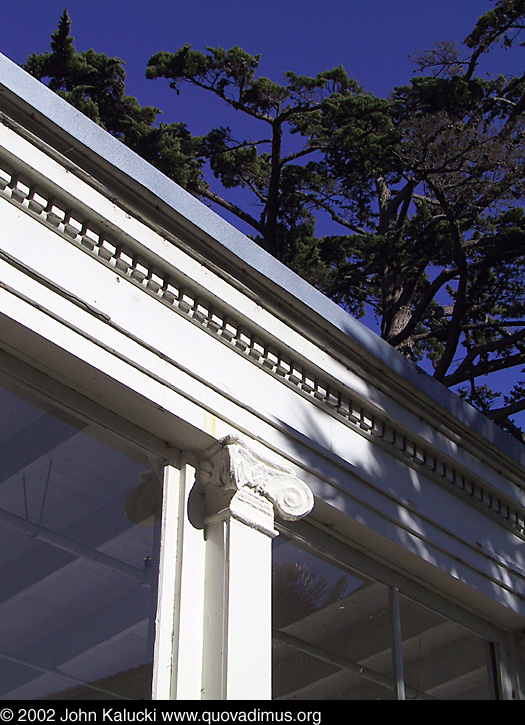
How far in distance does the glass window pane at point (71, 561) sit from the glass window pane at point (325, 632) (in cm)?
70

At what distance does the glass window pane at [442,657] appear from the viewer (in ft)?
16.0

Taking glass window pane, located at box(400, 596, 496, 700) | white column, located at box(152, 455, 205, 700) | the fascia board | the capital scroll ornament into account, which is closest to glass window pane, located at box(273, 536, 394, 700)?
glass window pane, located at box(400, 596, 496, 700)

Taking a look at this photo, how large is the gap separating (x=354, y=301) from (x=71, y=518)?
8.33 meters

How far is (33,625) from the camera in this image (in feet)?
11.7

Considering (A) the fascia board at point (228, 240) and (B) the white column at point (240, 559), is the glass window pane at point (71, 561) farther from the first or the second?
(A) the fascia board at point (228, 240)

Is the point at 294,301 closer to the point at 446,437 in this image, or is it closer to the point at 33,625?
the point at 446,437

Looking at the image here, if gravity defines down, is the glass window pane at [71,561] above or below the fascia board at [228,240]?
below

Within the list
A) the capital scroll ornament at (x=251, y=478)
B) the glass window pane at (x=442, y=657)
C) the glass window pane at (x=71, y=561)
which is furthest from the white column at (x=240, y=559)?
the glass window pane at (x=442, y=657)

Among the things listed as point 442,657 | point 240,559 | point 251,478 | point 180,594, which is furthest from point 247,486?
point 442,657

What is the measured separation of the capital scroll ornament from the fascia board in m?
0.81

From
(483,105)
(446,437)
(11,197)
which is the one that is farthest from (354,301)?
(11,197)

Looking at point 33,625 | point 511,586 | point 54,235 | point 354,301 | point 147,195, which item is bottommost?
point 33,625

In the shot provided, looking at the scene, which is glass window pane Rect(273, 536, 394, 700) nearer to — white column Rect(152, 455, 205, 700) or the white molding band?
white column Rect(152, 455, 205, 700)

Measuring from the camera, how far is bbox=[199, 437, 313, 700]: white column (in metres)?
3.76
